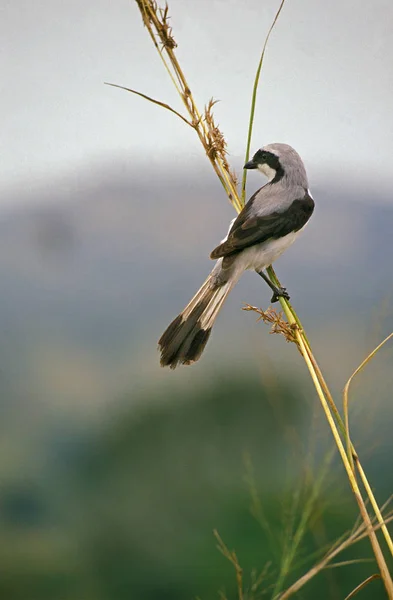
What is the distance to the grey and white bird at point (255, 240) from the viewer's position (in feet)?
3.00

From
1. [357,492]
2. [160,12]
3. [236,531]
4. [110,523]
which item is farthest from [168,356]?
[110,523]

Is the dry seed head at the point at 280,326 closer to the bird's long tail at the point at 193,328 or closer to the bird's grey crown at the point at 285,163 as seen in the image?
the bird's long tail at the point at 193,328

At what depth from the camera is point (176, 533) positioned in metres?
1.96

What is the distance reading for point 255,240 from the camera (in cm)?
96

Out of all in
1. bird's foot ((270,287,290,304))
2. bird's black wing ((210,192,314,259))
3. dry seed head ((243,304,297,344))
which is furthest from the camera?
bird's black wing ((210,192,314,259))

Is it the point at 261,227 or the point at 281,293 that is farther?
the point at 261,227

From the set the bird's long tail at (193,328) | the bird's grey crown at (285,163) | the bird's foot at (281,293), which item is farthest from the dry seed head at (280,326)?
the bird's grey crown at (285,163)

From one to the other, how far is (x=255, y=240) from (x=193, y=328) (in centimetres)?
16

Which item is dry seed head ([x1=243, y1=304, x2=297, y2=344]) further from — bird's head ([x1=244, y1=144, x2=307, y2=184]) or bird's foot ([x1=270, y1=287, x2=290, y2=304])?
bird's head ([x1=244, y1=144, x2=307, y2=184])

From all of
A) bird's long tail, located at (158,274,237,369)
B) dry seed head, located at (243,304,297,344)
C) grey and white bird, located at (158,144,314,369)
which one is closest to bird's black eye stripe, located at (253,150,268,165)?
grey and white bird, located at (158,144,314,369)

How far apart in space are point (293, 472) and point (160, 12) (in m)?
0.81

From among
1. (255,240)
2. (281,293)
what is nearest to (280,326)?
(281,293)

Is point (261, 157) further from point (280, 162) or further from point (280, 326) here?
point (280, 326)

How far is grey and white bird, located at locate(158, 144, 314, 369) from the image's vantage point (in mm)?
915
